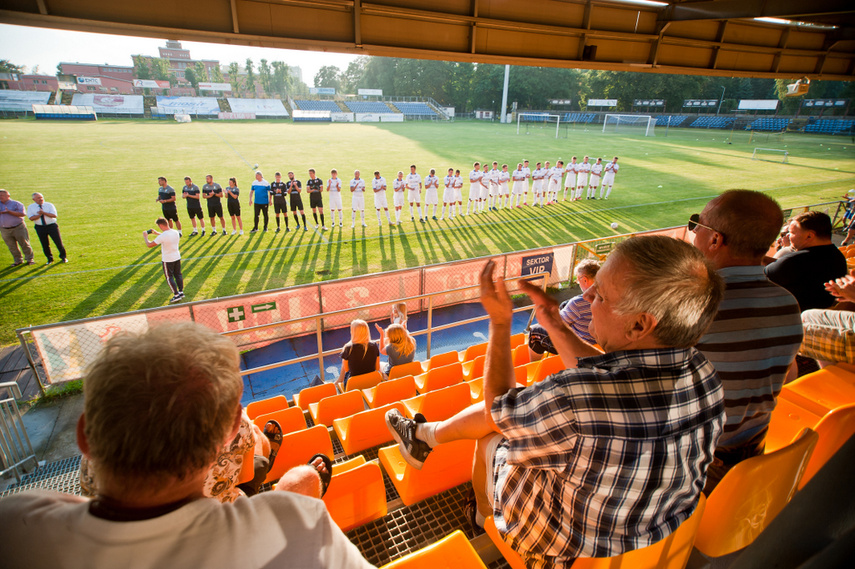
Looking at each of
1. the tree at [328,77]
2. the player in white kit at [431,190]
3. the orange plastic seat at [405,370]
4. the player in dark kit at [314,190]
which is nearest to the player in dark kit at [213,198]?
the player in dark kit at [314,190]

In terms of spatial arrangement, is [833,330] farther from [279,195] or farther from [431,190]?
[279,195]

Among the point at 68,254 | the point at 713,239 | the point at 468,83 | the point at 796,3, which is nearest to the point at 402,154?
the point at 68,254

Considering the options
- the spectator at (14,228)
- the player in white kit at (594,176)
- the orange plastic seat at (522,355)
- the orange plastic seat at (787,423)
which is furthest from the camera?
the player in white kit at (594,176)

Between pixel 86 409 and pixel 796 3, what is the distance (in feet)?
24.0

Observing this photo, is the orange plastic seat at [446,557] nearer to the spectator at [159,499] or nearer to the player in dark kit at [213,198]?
the spectator at [159,499]

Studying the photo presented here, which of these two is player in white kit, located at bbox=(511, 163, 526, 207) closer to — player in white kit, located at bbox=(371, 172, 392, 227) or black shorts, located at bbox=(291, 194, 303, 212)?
player in white kit, located at bbox=(371, 172, 392, 227)

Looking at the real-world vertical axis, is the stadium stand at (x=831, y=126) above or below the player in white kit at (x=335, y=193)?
above

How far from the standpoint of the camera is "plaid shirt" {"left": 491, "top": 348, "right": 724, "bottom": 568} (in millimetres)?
1257

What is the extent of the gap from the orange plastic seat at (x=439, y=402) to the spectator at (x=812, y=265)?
2981mm

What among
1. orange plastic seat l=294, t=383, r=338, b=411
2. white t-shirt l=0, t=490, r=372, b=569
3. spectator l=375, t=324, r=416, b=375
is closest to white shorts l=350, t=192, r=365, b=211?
spectator l=375, t=324, r=416, b=375

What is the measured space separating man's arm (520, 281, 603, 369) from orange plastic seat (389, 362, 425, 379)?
2.88 metres

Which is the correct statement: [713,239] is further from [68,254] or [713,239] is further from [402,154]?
[402,154]

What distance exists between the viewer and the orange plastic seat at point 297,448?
9.16ft

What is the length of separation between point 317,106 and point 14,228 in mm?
55721
